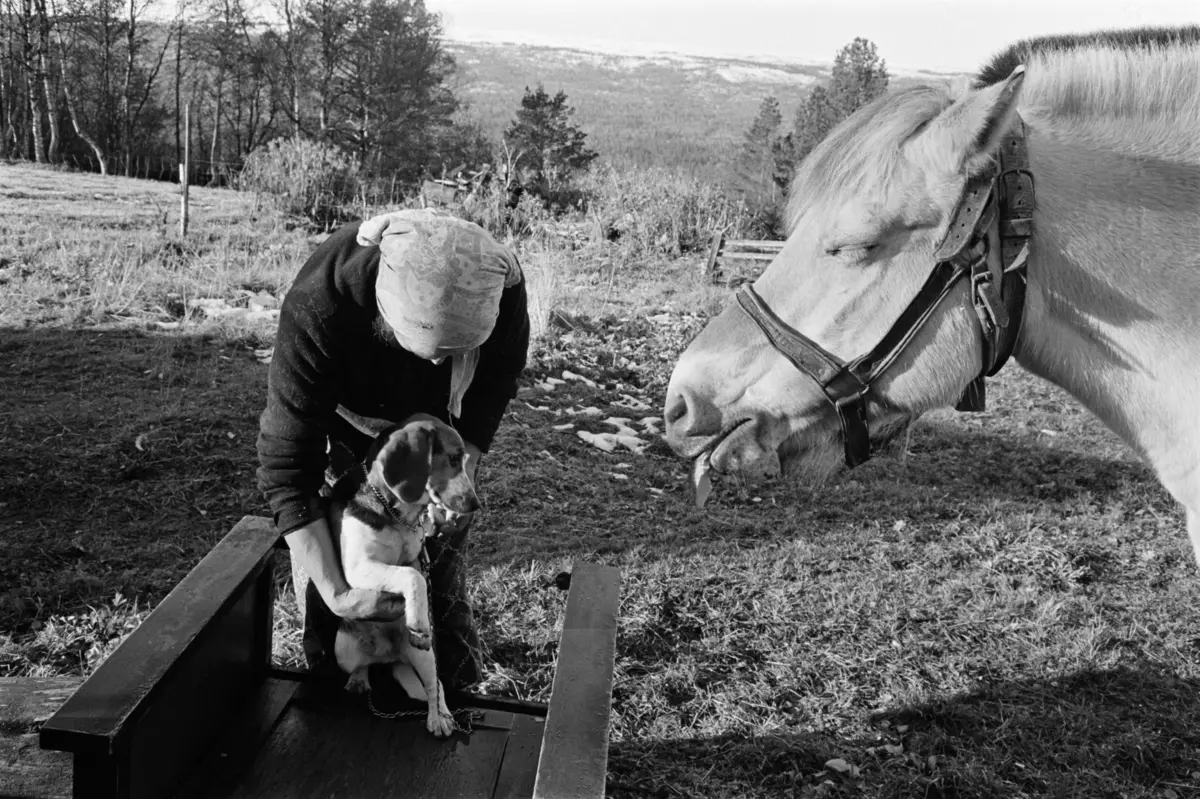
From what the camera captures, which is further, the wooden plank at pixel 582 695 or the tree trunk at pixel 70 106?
the tree trunk at pixel 70 106

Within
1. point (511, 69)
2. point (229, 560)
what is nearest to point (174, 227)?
point (229, 560)

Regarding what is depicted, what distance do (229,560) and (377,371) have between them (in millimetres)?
788

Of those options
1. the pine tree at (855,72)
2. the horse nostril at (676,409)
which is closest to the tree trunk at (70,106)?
the pine tree at (855,72)

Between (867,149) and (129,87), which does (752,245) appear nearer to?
(867,149)

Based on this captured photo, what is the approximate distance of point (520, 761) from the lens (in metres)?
2.54

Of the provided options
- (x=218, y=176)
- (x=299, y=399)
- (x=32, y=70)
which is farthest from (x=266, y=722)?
(x=32, y=70)

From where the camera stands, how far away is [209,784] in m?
2.42

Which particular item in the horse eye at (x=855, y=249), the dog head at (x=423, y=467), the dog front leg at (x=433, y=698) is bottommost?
the dog front leg at (x=433, y=698)

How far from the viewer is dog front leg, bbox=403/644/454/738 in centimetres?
250

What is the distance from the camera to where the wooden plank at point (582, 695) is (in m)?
1.96

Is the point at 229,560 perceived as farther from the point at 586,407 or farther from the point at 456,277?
the point at 586,407

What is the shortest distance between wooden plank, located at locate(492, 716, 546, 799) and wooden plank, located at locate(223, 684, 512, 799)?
0.02 metres

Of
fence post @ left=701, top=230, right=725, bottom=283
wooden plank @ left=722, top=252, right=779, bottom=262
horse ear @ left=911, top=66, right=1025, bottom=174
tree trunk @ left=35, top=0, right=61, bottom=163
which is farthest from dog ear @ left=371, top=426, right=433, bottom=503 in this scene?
tree trunk @ left=35, top=0, right=61, bottom=163

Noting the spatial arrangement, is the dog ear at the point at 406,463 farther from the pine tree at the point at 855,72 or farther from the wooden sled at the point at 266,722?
the pine tree at the point at 855,72
